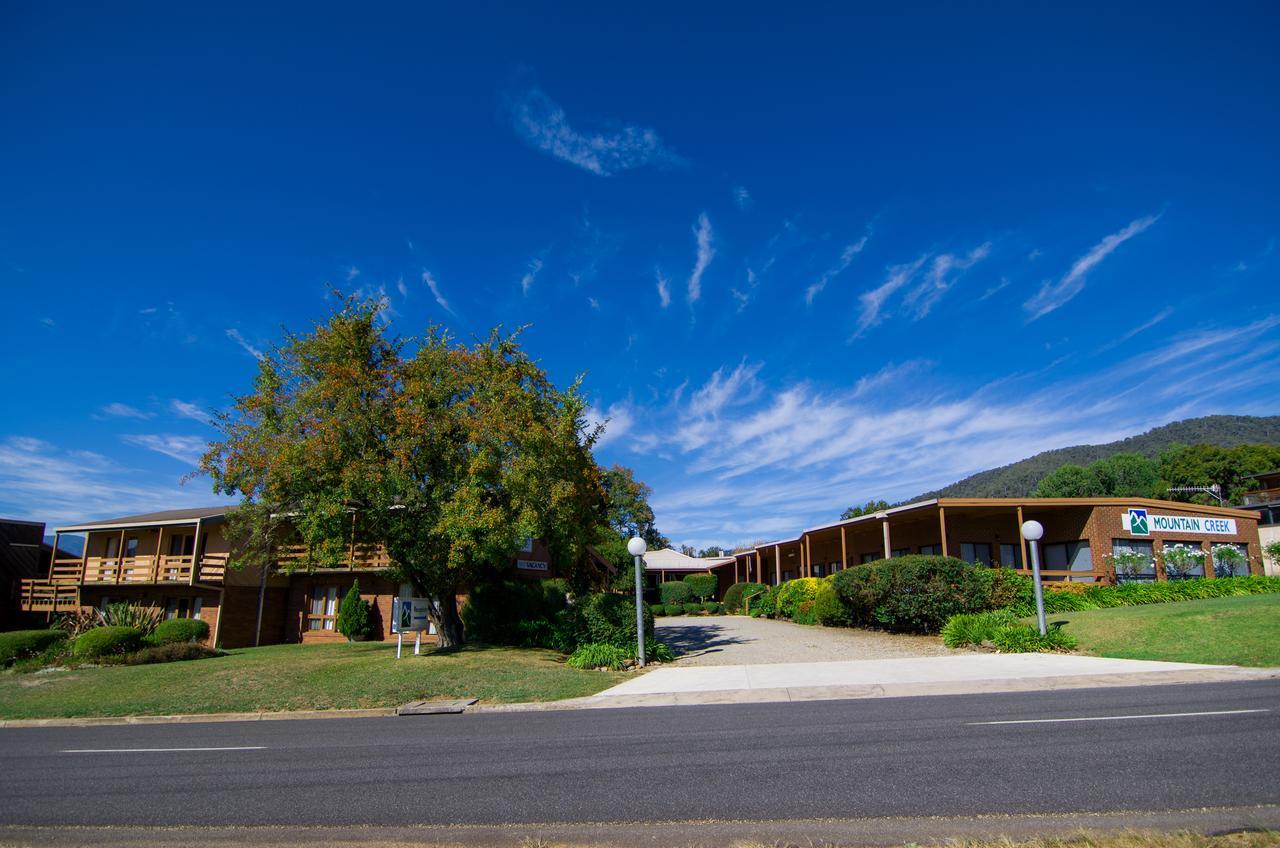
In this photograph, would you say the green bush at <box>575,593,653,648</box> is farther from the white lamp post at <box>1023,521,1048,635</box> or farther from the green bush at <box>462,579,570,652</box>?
the white lamp post at <box>1023,521,1048,635</box>

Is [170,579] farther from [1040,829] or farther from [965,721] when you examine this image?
[1040,829]

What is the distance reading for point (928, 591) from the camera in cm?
2112

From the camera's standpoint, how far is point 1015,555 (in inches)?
1166

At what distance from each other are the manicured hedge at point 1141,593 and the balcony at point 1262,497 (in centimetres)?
4505

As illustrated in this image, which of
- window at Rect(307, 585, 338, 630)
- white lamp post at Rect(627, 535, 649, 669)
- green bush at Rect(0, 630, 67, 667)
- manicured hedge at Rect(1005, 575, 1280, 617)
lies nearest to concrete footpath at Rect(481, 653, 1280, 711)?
white lamp post at Rect(627, 535, 649, 669)

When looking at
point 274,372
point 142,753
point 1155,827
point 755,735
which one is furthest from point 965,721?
point 274,372

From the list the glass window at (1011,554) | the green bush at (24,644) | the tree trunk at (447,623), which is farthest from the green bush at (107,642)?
the glass window at (1011,554)

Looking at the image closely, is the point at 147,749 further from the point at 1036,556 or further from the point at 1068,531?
the point at 1068,531

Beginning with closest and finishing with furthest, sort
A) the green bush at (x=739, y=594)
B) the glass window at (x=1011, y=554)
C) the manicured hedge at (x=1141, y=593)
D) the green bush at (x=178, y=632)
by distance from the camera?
the manicured hedge at (x=1141, y=593) → the green bush at (x=178, y=632) → the glass window at (x=1011, y=554) → the green bush at (x=739, y=594)

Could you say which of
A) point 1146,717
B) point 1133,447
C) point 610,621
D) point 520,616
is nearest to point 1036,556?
point 1146,717

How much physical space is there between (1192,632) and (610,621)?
1320 cm

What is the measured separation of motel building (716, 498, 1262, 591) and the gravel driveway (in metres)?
4.63

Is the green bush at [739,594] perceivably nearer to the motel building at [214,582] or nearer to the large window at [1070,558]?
the motel building at [214,582]

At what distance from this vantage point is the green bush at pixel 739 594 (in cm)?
3897
